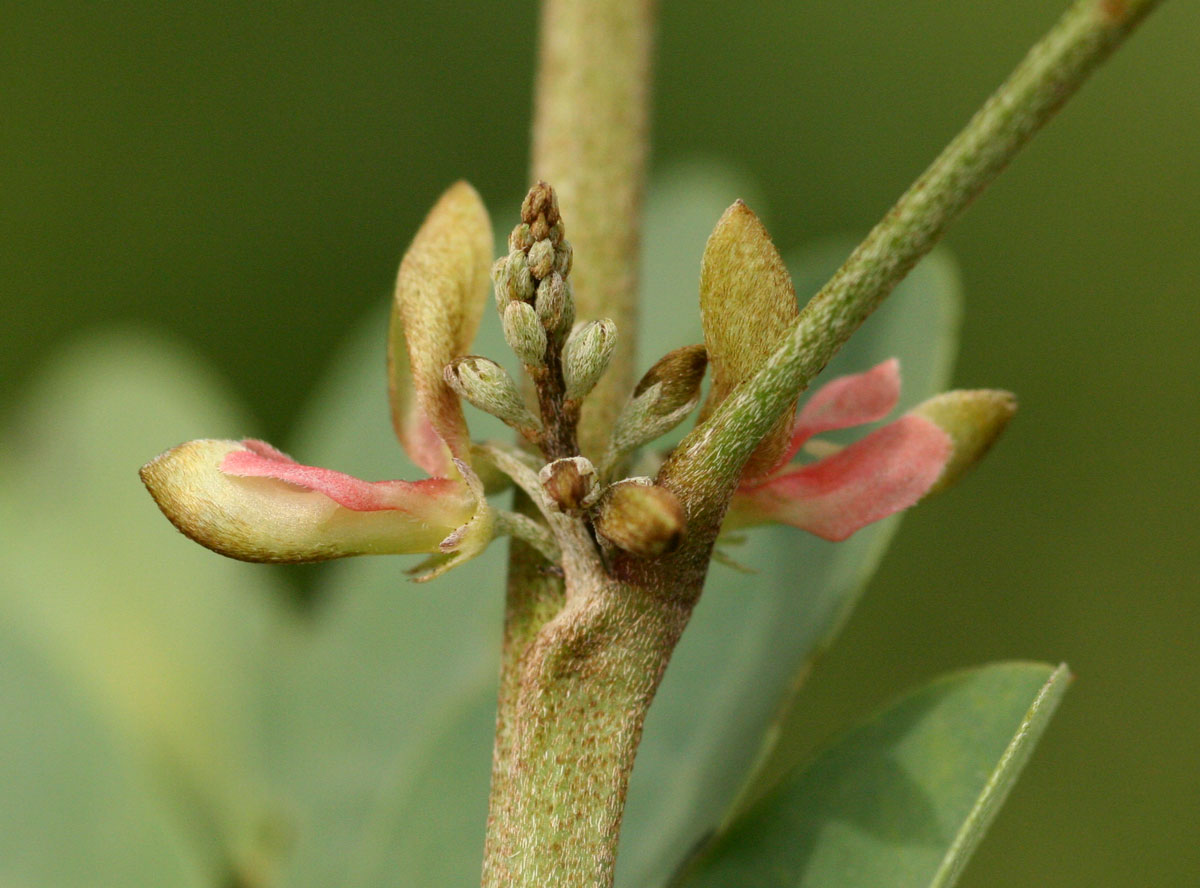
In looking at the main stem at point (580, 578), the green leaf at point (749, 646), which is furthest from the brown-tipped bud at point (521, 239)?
the green leaf at point (749, 646)

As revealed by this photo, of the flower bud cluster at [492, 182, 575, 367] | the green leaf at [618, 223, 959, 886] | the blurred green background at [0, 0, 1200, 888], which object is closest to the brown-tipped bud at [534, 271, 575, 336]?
the flower bud cluster at [492, 182, 575, 367]

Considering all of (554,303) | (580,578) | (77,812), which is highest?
(554,303)

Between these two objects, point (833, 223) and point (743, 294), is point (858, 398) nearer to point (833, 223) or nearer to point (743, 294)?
point (743, 294)

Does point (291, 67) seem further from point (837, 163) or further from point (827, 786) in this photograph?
point (827, 786)

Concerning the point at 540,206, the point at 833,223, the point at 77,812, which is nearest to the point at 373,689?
the point at 77,812

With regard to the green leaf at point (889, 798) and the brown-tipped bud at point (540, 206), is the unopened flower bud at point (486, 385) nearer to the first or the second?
the brown-tipped bud at point (540, 206)

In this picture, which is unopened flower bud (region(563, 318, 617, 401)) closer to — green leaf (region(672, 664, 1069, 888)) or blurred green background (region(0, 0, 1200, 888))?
green leaf (region(672, 664, 1069, 888))
